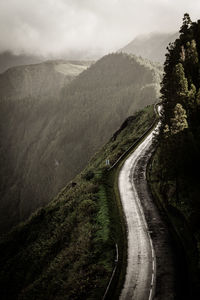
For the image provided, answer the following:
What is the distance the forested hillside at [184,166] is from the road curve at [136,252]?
2.44m

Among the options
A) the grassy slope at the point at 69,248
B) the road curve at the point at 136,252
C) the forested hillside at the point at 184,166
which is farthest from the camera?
the forested hillside at the point at 184,166

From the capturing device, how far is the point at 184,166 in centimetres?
2484

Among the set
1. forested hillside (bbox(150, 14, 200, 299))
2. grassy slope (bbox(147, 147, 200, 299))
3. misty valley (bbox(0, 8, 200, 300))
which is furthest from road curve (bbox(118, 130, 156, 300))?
forested hillside (bbox(150, 14, 200, 299))

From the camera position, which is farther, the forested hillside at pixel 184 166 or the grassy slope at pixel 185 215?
the forested hillside at pixel 184 166

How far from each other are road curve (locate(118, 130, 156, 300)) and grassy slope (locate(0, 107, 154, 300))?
0.85 m

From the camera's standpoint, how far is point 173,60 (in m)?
40.9

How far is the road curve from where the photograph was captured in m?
17.4

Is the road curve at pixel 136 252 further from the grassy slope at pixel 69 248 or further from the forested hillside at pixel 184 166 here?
the forested hillside at pixel 184 166

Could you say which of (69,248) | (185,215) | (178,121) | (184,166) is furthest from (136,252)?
(178,121)

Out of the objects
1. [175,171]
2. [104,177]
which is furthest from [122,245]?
[104,177]

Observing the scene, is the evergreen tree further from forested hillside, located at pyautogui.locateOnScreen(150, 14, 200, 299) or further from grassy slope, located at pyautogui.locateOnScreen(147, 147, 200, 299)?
grassy slope, located at pyautogui.locateOnScreen(147, 147, 200, 299)

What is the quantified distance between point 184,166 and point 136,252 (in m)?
8.68

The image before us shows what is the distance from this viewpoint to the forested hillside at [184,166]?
21.5m

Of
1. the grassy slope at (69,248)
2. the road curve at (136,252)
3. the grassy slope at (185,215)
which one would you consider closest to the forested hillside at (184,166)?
the grassy slope at (185,215)
